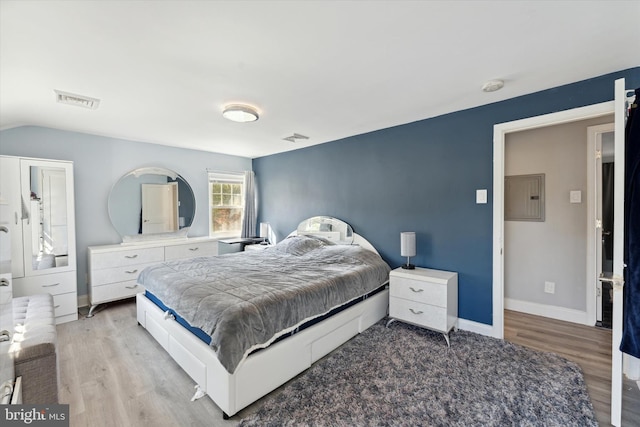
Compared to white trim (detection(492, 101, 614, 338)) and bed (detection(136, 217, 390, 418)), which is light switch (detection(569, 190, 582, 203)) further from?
bed (detection(136, 217, 390, 418))

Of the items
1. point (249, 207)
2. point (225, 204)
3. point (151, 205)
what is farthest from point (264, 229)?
point (151, 205)

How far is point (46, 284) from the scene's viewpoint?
10.0 feet

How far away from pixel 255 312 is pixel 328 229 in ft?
7.94

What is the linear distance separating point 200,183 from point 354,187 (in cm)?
282

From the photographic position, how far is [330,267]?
9.92ft

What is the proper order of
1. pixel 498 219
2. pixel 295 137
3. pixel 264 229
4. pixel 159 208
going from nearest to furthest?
pixel 498 219 → pixel 295 137 → pixel 159 208 → pixel 264 229

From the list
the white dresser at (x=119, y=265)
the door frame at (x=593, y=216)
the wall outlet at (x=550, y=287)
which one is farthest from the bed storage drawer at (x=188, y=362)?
the door frame at (x=593, y=216)

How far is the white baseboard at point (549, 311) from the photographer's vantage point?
304cm

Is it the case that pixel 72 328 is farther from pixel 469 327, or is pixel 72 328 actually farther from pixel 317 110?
pixel 469 327

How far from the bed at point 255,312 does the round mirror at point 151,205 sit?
156cm

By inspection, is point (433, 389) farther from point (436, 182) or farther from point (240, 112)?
point (240, 112)

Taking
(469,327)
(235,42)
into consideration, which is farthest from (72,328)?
(469,327)

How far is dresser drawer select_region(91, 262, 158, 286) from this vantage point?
3.38 metres

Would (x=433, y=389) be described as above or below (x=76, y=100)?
below
